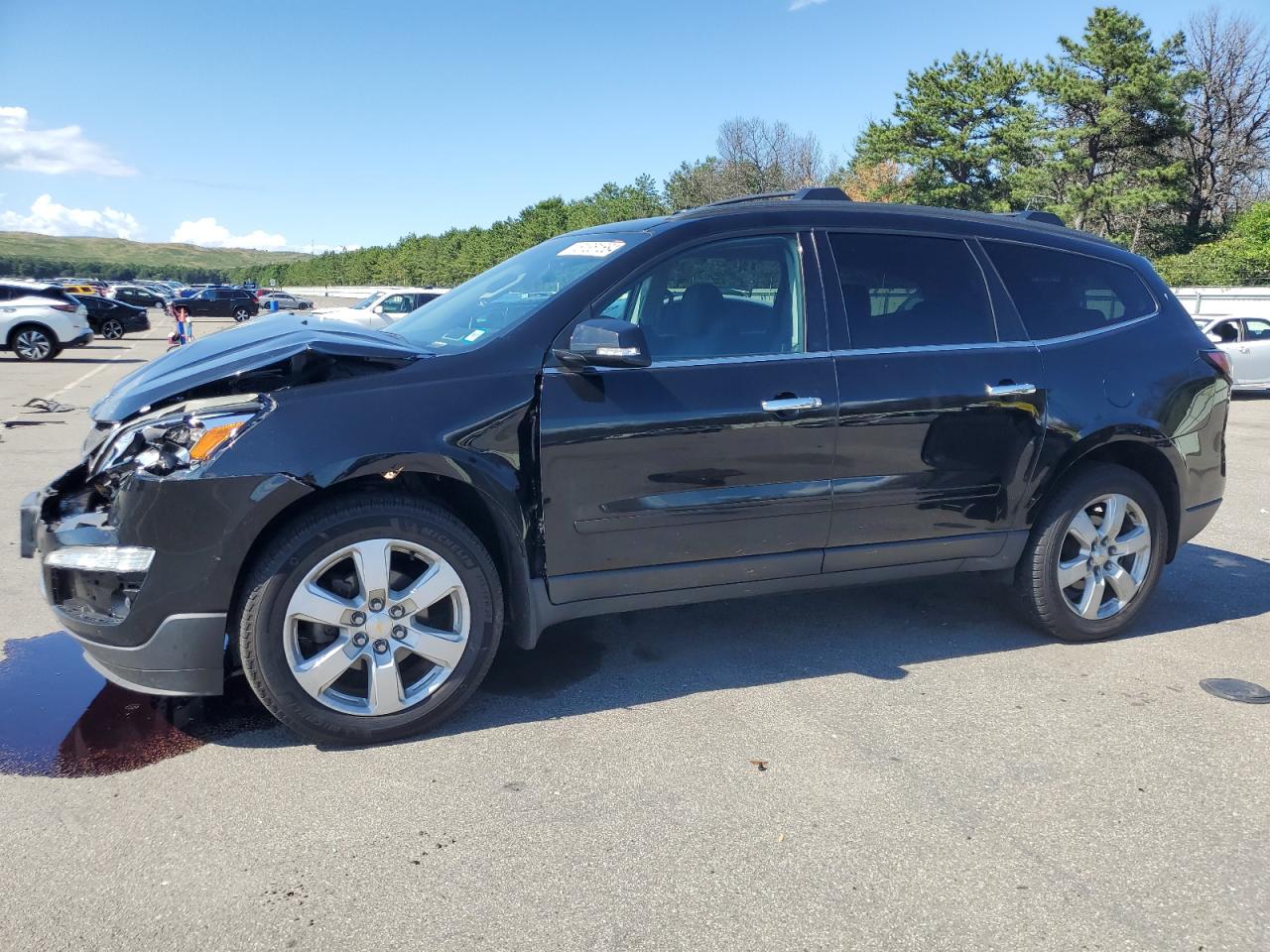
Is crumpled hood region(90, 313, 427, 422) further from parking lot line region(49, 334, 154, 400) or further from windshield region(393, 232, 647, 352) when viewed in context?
parking lot line region(49, 334, 154, 400)

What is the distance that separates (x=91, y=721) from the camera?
3539 millimetres

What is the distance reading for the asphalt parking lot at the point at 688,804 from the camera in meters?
2.46

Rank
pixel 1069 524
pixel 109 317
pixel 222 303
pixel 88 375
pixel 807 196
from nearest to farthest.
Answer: pixel 807 196
pixel 1069 524
pixel 88 375
pixel 109 317
pixel 222 303

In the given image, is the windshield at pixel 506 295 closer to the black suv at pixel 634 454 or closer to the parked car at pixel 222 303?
the black suv at pixel 634 454

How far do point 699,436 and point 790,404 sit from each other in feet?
1.29

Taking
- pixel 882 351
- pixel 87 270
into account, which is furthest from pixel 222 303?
pixel 87 270

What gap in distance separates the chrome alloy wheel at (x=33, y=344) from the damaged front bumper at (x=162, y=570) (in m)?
21.4

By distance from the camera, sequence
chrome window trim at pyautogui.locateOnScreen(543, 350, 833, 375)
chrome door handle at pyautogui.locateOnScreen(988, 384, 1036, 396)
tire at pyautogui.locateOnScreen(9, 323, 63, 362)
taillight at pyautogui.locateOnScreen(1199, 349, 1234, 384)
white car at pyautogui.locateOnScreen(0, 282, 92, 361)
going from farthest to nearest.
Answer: tire at pyautogui.locateOnScreen(9, 323, 63, 362), white car at pyautogui.locateOnScreen(0, 282, 92, 361), taillight at pyautogui.locateOnScreen(1199, 349, 1234, 384), chrome door handle at pyautogui.locateOnScreen(988, 384, 1036, 396), chrome window trim at pyautogui.locateOnScreen(543, 350, 833, 375)

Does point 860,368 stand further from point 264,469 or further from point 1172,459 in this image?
point 264,469

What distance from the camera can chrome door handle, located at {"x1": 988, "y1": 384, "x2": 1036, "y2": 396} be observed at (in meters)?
4.07

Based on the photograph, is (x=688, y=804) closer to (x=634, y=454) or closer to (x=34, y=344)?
(x=634, y=454)

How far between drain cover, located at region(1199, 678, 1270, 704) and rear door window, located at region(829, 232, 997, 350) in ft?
5.52

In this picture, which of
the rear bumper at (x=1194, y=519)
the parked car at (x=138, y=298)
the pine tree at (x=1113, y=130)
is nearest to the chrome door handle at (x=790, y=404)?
the rear bumper at (x=1194, y=519)

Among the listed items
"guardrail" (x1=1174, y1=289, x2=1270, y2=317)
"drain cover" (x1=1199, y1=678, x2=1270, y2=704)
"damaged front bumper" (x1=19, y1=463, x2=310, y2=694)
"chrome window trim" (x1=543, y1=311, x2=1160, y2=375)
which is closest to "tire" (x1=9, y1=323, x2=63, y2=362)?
"damaged front bumper" (x1=19, y1=463, x2=310, y2=694)
